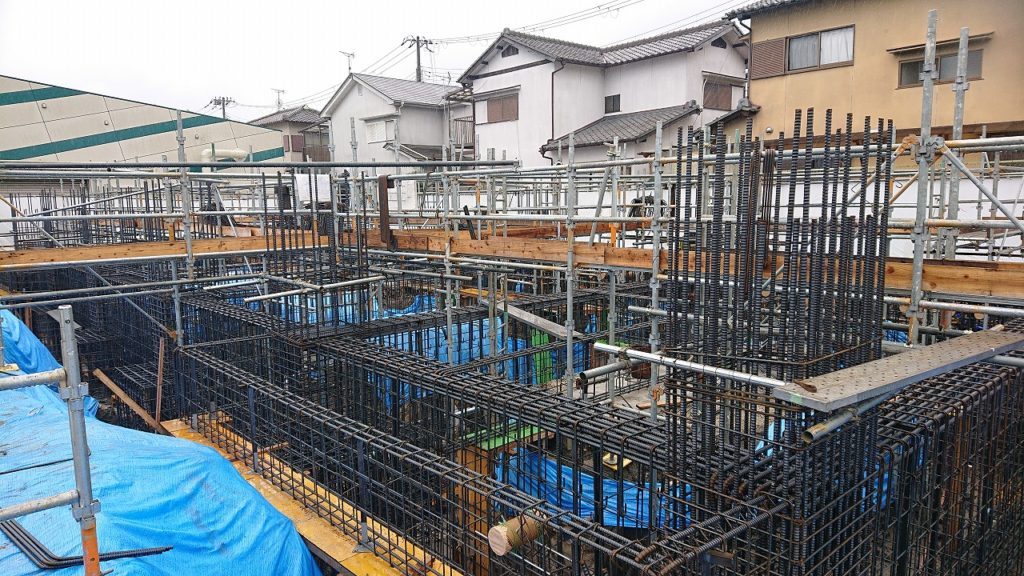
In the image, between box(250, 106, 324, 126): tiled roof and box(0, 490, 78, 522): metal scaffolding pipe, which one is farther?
box(250, 106, 324, 126): tiled roof

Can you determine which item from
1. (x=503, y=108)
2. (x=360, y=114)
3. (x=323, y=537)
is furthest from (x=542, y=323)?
(x=360, y=114)

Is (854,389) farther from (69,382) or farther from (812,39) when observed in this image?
(812,39)

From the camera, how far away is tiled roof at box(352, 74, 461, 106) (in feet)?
107

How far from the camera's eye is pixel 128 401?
10.1m

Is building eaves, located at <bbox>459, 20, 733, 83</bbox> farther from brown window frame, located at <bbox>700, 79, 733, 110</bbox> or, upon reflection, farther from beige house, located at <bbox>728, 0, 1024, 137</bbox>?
beige house, located at <bbox>728, 0, 1024, 137</bbox>

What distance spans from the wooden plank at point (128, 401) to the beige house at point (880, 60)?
1554cm

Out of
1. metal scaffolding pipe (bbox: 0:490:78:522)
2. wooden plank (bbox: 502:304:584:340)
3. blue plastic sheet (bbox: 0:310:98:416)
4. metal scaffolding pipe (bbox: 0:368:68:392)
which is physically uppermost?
metal scaffolding pipe (bbox: 0:368:68:392)

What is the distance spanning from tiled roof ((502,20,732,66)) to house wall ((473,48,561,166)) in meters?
0.57

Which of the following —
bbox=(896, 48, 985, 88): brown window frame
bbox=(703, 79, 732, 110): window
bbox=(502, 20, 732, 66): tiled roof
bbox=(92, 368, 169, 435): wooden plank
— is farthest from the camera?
bbox=(703, 79, 732, 110): window

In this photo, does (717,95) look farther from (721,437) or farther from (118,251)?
(721,437)

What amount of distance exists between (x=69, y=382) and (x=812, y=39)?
21838 mm

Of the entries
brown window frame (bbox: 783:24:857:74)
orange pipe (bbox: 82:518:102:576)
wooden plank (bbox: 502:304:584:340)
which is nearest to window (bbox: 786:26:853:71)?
brown window frame (bbox: 783:24:857:74)

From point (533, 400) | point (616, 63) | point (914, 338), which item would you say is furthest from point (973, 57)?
point (533, 400)

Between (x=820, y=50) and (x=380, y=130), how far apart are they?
69.7 feet
